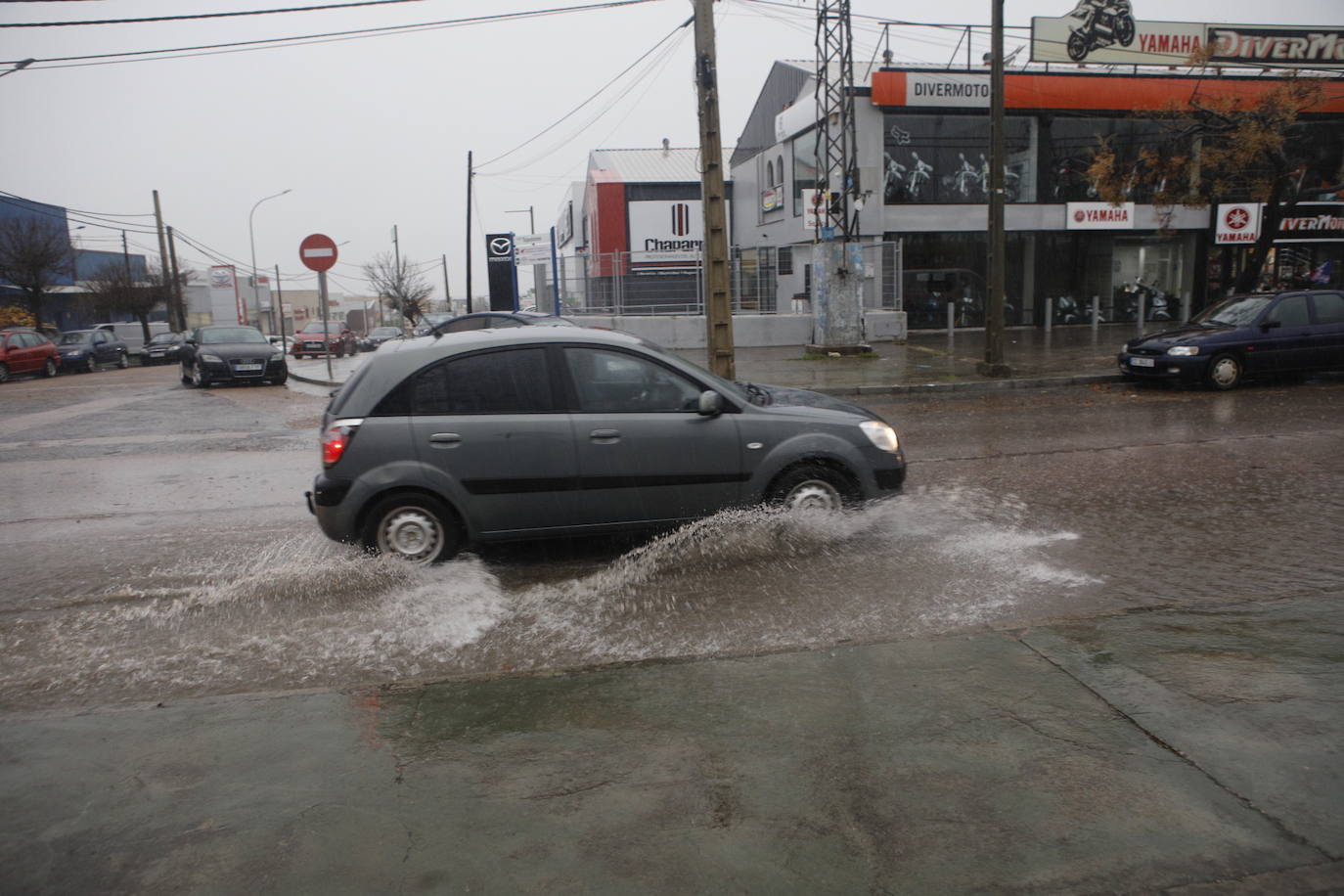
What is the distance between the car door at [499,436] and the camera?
18.5 ft

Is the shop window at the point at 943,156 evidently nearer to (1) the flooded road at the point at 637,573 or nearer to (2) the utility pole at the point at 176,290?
(1) the flooded road at the point at 637,573

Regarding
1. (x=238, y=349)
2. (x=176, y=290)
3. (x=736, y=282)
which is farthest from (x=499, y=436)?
(x=176, y=290)

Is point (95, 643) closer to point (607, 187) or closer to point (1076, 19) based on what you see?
point (1076, 19)

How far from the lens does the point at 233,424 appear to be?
44.9ft

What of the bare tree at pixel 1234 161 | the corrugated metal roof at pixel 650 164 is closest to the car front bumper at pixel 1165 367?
the bare tree at pixel 1234 161

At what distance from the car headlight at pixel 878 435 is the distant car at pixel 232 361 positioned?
17668 millimetres

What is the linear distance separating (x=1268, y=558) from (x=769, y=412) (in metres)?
3.21

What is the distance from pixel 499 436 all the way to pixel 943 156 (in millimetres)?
24887

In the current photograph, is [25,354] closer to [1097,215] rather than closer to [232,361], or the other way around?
[232,361]

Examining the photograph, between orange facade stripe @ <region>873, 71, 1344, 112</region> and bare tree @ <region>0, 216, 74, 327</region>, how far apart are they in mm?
33750

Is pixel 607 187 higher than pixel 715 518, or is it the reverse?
pixel 607 187

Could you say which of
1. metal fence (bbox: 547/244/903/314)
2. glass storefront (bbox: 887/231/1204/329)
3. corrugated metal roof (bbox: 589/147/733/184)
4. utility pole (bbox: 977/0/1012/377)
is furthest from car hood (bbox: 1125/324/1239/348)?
corrugated metal roof (bbox: 589/147/733/184)

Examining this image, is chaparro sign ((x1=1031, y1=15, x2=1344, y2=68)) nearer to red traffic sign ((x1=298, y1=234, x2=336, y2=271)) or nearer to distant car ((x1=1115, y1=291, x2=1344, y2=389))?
distant car ((x1=1115, y1=291, x2=1344, y2=389))

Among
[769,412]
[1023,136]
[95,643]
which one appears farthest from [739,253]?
[95,643]
